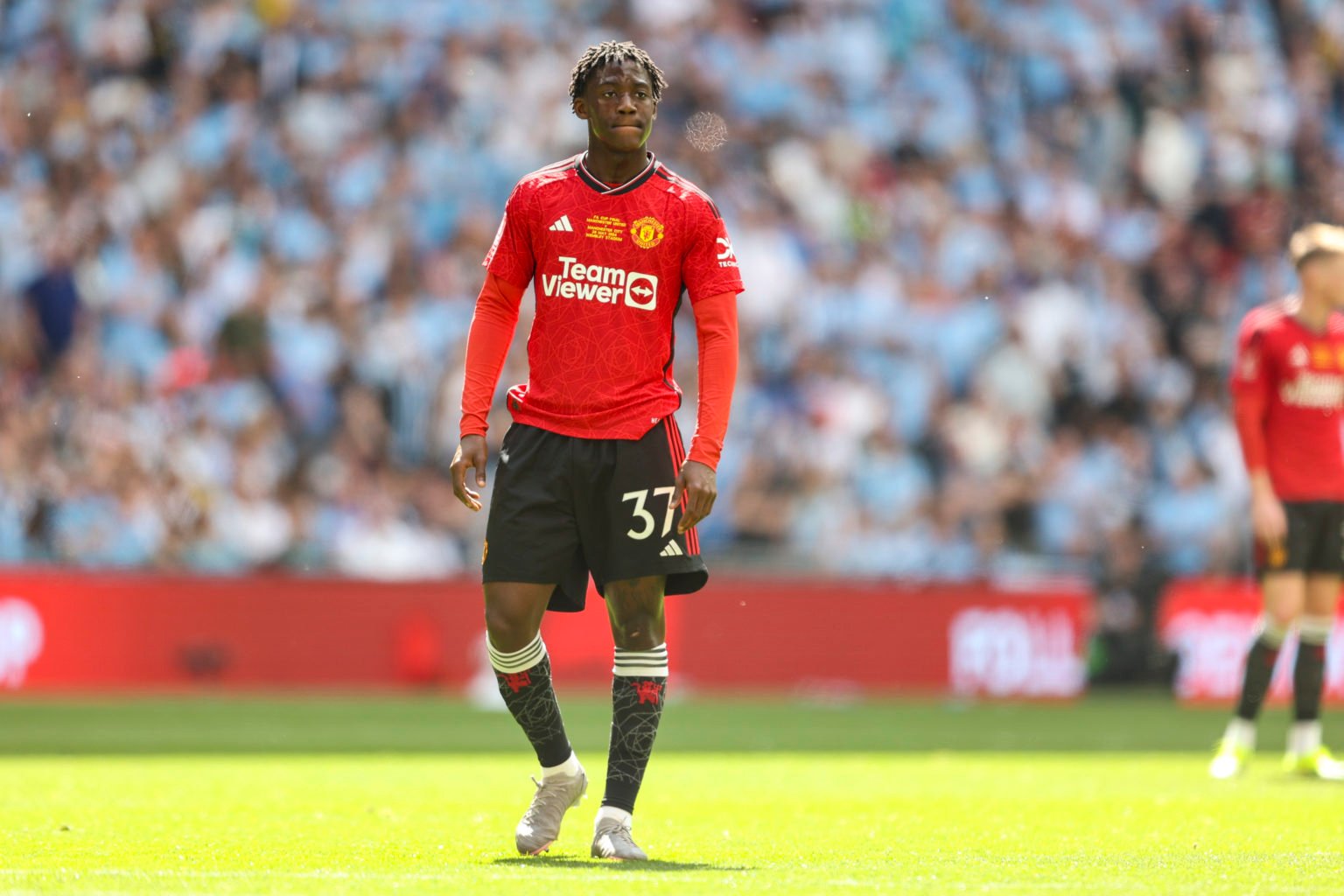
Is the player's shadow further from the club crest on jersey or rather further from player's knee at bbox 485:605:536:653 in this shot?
the club crest on jersey

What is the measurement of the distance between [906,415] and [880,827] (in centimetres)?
1155

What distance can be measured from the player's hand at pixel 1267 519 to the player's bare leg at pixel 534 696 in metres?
4.69

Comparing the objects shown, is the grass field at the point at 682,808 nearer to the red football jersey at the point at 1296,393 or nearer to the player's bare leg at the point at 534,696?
the player's bare leg at the point at 534,696

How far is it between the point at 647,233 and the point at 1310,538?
5.26 m

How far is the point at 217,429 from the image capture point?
56.0 feet

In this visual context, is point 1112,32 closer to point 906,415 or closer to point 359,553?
A: point 906,415

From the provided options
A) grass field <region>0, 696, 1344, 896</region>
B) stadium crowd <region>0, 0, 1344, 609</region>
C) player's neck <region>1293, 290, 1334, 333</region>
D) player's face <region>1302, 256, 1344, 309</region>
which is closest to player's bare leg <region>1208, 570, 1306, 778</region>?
grass field <region>0, 696, 1344, 896</region>

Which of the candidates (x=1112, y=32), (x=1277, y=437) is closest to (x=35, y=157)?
(x=1112, y=32)

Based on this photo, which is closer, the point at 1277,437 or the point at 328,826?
the point at 328,826

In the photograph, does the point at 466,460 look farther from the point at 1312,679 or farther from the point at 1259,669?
the point at 1312,679

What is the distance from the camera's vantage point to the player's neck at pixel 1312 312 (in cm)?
994

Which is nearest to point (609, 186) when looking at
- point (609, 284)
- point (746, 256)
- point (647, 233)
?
point (647, 233)

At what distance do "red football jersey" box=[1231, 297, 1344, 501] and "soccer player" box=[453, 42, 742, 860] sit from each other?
15.1ft

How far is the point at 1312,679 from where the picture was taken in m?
10.1
